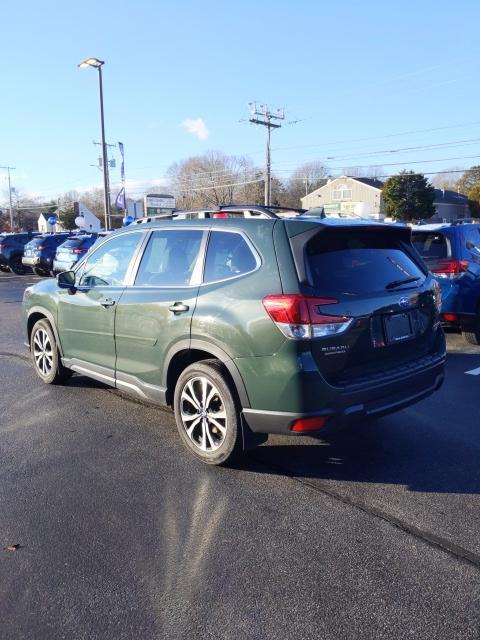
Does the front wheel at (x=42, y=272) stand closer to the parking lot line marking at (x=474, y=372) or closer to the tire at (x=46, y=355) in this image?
the tire at (x=46, y=355)

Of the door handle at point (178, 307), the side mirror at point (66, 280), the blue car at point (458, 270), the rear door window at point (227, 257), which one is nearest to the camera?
the rear door window at point (227, 257)

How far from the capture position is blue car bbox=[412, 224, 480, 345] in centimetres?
758

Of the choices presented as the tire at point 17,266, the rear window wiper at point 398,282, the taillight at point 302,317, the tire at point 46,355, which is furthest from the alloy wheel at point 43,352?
the tire at point 17,266

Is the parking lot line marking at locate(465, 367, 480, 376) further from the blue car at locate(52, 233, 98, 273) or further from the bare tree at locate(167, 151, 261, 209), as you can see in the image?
the bare tree at locate(167, 151, 261, 209)

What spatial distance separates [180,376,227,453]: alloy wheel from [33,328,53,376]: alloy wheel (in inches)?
98.8

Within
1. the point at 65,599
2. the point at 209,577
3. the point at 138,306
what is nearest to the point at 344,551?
the point at 209,577

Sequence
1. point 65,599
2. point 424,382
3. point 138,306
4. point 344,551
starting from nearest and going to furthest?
1. point 65,599
2. point 344,551
3. point 424,382
4. point 138,306

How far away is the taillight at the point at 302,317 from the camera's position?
10.8ft

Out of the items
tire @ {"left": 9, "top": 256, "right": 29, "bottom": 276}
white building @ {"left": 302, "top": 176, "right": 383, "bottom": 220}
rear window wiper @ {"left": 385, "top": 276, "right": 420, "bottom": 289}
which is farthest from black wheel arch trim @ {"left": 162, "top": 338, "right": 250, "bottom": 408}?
white building @ {"left": 302, "top": 176, "right": 383, "bottom": 220}

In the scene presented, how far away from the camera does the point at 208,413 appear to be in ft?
12.9

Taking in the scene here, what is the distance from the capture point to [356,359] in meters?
3.51

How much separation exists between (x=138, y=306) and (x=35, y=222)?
112 metres

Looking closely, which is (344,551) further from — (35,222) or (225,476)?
(35,222)

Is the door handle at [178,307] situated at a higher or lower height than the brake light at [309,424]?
higher
